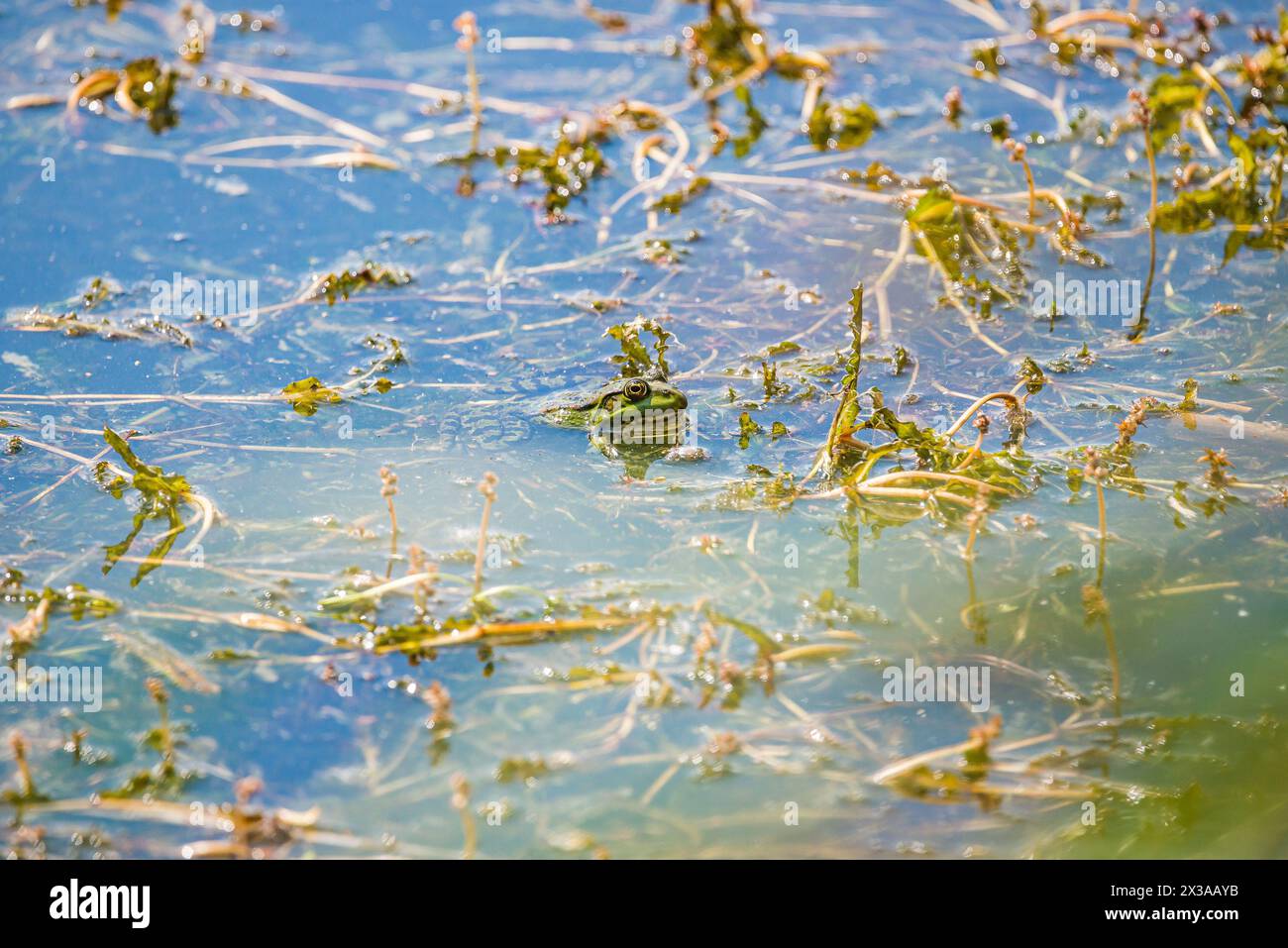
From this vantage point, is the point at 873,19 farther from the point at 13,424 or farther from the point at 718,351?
the point at 13,424

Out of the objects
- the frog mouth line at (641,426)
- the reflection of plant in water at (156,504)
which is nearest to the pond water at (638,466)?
the reflection of plant in water at (156,504)

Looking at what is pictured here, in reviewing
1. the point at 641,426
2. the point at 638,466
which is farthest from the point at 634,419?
the point at 638,466

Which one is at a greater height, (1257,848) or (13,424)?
(13,424)

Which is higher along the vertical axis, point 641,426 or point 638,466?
point 641,426

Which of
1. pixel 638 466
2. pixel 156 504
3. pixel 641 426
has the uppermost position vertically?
pixel 641 426

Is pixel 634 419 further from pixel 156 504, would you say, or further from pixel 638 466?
pixel 156 504

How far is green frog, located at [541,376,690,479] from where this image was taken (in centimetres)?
521

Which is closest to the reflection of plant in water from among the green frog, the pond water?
the pond water

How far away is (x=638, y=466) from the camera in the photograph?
520 centimetres

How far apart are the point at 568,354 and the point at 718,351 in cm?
70

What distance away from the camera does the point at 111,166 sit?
7273 millimetres

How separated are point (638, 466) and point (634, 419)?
202 millimetres
